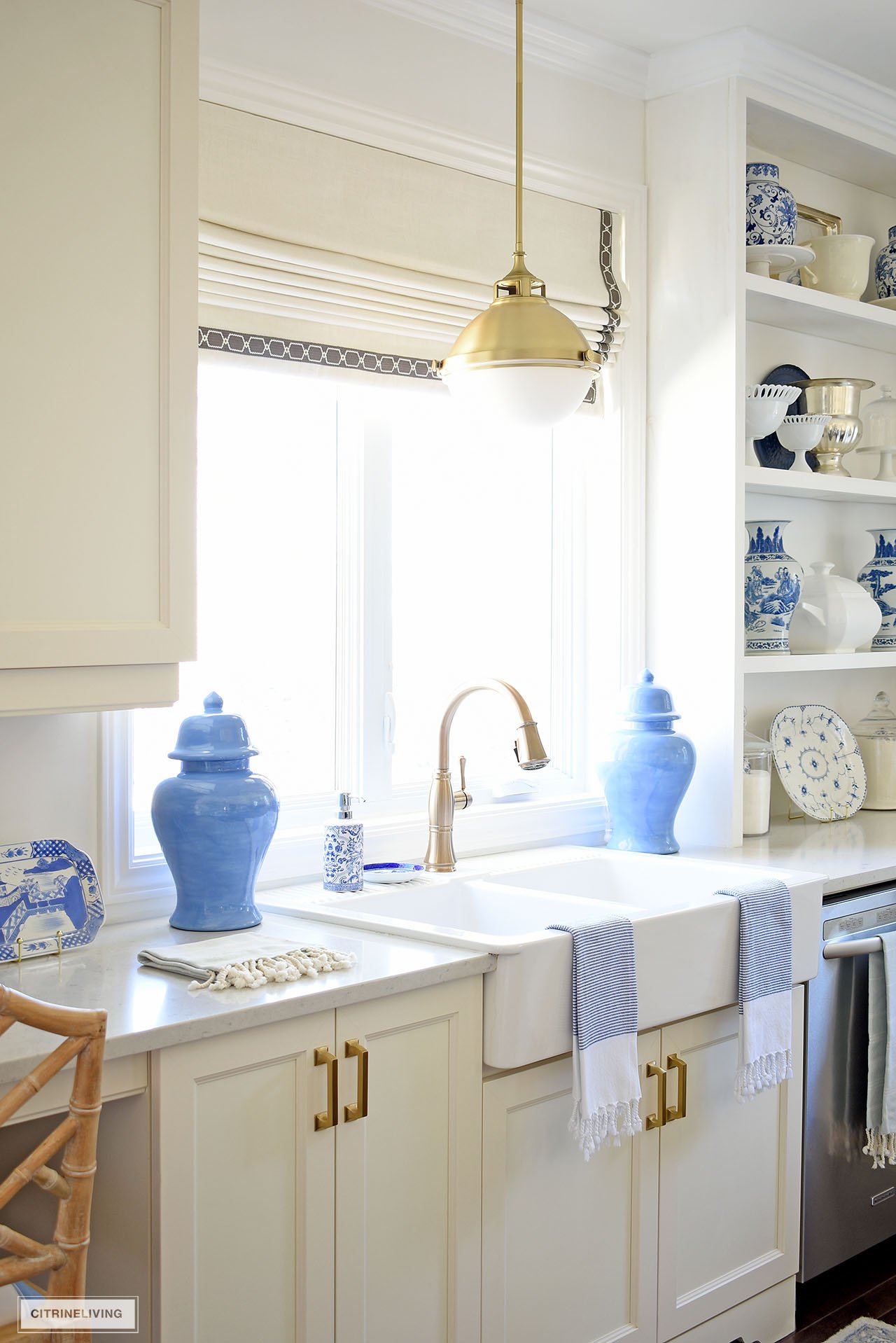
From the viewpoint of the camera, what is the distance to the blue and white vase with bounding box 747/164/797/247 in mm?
2955

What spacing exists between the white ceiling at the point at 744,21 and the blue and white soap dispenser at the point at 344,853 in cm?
171

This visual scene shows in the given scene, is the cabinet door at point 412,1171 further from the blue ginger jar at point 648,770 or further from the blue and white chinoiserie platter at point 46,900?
the blue ginger jar at point 648,770

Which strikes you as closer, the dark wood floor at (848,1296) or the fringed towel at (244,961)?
the fringed towel at (244,961)

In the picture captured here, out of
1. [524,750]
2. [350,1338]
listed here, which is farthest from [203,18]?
[350,1338]

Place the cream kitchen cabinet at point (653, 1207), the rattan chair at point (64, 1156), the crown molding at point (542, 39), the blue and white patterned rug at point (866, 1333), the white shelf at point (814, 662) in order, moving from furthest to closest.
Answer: the white shelf at point (814, 662) → the crown molding at point (542, 39) → the blue and white patterned rug at point (866, 1333) → the cream kitchen cabinet at point (653, 1207) → the rattan chair at point (64, 1156)

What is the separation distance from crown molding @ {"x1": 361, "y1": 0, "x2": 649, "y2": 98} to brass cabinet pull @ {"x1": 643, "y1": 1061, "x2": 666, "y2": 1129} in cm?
203

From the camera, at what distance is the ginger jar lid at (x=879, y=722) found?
342cm

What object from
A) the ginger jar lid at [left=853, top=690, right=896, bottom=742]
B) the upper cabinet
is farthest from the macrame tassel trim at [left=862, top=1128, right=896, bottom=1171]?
the upper cabinet

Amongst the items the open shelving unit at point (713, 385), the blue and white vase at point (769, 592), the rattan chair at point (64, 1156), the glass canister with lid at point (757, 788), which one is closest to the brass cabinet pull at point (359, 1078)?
the rattan chair at point (64, 1156)

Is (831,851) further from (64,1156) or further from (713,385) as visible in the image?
(64,1156)

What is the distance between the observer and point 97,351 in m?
1.68

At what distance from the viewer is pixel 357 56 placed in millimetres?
2414

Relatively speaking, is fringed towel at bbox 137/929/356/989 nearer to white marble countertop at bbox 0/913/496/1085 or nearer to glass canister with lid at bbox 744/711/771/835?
white marble countertop at bbox 0/913/496/1085

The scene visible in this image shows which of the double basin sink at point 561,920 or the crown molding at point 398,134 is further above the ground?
the crown molding at point 398,134
